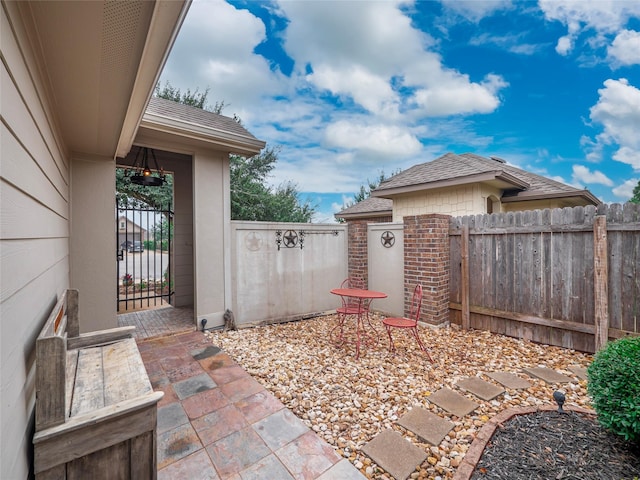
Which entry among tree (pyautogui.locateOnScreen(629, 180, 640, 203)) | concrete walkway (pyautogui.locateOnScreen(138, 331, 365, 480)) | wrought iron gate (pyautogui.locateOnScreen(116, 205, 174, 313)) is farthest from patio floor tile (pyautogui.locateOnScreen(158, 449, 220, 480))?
tree (pyautogui.locateOnScreen(629, 180, 640, 203))

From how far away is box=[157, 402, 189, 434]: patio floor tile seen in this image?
2.26m

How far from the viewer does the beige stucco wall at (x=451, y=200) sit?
6730 millimetres

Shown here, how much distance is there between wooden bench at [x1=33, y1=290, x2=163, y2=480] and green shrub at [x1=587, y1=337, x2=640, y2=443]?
2804 mm

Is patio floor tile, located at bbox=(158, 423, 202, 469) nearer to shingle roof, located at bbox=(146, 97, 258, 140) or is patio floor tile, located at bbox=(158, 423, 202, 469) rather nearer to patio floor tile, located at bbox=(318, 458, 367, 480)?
patio floor tile, located at bbox=(318, 458, 367, 480)

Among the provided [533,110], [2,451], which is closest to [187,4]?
[2,451]

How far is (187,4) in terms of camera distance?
1198mm

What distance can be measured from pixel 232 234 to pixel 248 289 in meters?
1.04

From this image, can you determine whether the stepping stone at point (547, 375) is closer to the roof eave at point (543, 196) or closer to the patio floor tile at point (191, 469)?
the patio floor tile at point (191, 469)

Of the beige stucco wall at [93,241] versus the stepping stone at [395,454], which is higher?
the beige stucco wall at [93,241]

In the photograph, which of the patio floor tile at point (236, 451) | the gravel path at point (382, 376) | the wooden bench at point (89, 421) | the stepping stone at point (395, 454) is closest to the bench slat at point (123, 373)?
the wooden bench at point (89, 421)

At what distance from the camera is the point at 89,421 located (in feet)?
3.93

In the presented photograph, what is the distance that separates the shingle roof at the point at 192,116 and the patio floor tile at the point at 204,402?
3699 mm

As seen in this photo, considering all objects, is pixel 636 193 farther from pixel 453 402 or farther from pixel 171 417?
pixel 171 417

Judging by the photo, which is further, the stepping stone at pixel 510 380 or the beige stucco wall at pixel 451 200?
the beige stucco wall at pixel 451 200
